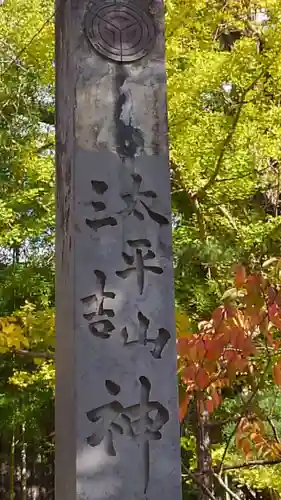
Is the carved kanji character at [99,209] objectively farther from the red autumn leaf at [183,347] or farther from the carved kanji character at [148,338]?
the red autumn leaf at [183,347]

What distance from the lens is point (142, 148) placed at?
1865mm

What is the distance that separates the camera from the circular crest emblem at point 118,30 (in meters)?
1.88

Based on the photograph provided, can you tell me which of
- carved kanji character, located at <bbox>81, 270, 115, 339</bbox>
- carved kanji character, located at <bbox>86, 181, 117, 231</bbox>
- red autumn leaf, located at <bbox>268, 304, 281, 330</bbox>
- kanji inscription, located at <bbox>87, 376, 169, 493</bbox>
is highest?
carved kanji character, located at <bbox>86, 181, 117, 231</bbox>

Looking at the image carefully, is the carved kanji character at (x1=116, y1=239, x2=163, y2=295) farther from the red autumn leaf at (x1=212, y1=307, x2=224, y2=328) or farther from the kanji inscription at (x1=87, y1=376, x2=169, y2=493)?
the red autumn leaf at (x1=212, y1=307, x2=224, y2=328)

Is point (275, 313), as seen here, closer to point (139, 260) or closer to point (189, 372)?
point (189, 372)

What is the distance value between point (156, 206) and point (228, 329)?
0.73 metres

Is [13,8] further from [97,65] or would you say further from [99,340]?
[99,340]

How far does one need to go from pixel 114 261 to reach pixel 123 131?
0.39 metres

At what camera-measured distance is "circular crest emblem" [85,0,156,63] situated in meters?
1.88

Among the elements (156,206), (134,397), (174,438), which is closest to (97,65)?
(156,206)

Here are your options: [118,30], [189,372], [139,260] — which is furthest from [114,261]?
[189,372]

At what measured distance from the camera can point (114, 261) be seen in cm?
175

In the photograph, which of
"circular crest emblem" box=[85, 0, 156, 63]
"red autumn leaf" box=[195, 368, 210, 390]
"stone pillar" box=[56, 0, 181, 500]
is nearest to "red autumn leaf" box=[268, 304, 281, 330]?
"red autumn leaf" box=[195, 368, 210, 390]

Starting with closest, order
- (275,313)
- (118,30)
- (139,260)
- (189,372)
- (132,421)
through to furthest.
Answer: (132,421) → (139,260) → (118,30) → (275,313) → (189,372)
